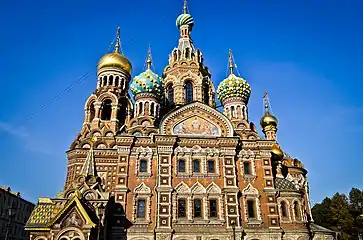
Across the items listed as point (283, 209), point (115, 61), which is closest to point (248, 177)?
point (283, 209)

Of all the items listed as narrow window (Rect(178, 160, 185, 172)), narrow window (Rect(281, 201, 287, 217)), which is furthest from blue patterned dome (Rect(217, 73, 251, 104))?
narrow window (Rect(281, 201, 287, 217))

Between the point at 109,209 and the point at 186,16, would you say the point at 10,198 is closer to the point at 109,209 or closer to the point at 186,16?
the point at 109,209

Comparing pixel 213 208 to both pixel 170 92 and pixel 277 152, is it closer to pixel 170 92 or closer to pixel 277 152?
pixel 277 152

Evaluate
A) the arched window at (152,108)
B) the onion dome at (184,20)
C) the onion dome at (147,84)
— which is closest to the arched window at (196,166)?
the arched window at (152,108)

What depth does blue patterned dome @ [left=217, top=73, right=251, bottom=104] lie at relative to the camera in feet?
89.4

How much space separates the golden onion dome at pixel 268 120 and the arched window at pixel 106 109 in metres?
13.6

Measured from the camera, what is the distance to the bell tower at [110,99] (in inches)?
1065

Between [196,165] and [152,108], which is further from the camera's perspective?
[152,108]

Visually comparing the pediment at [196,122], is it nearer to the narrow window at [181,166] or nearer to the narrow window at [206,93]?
the narrow window at [181,166]

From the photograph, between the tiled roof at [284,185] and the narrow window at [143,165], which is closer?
the narrow window at [143,165]

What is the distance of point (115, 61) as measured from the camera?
30.2 metres

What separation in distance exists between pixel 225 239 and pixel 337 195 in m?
26.6

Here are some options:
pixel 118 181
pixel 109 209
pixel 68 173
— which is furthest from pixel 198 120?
pixel 68 173

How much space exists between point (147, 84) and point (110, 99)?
12.9 feet
